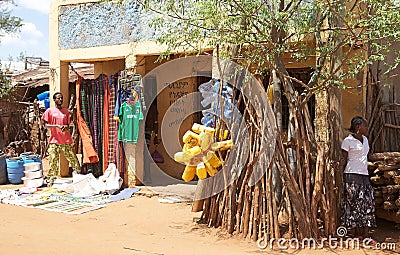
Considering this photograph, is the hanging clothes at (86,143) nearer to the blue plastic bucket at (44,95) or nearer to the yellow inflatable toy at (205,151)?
the yellow inflatable toy at (205,151)

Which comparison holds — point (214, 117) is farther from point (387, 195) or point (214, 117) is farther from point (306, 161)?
point (387, 195)

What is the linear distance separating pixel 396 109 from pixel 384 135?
445mm

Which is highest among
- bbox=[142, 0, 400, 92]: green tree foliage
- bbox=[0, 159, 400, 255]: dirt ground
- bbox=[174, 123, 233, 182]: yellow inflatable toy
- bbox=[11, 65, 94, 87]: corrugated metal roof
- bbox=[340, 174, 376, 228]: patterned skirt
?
bbox=[11, 65, 94, 87]: corrugated metal roof

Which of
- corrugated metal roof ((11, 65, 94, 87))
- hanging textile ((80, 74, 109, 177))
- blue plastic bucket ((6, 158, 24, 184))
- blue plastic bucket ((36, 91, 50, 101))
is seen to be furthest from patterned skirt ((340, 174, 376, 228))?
blue plastic bucket ((36, 91, 50, 101))

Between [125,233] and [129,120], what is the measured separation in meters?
2.81

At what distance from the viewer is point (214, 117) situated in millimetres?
6137

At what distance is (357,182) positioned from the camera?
5.50 metres

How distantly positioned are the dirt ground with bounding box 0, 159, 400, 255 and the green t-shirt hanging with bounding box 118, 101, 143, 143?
1.24 m

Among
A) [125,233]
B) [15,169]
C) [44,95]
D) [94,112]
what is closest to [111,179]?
[94,112]

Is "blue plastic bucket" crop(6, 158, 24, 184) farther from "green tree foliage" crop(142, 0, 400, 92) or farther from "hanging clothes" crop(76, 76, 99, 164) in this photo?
"green tree foliage" crop(142, 0, 400, 92)

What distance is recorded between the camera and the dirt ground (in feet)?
16.8

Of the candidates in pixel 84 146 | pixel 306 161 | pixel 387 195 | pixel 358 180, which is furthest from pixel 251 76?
pixel 84 146

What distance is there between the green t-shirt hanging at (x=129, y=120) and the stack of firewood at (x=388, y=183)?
404 cm

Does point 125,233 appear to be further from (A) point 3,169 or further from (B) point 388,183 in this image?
(A) point 3,169
